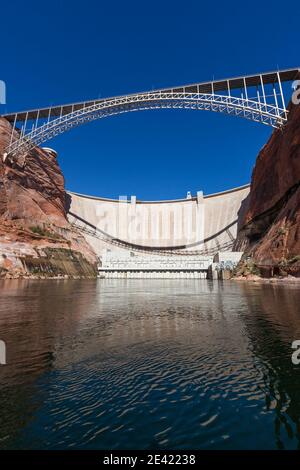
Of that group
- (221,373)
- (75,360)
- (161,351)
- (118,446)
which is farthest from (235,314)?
(118,446)

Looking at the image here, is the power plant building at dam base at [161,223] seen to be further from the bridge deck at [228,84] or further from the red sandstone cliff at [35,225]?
the bridge deck at [228,84]

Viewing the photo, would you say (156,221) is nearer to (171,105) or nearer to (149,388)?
(171,105)

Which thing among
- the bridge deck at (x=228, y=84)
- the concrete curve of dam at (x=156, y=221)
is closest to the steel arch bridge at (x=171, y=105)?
the bridge deck at (x=228, y=84)

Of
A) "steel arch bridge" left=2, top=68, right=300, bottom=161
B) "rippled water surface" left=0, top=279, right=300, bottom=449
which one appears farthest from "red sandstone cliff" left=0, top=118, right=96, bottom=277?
"rippled water surface" left=0, top=279, right=300, bottom=449

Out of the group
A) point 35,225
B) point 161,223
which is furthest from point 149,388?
point 161,223

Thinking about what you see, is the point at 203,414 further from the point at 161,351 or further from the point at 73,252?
the point at 73,252

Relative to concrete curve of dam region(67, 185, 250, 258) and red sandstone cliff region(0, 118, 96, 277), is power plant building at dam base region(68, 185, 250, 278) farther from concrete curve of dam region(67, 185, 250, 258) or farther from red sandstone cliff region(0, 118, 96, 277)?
red sandstone cliff region(0, 118, 96, 277)
